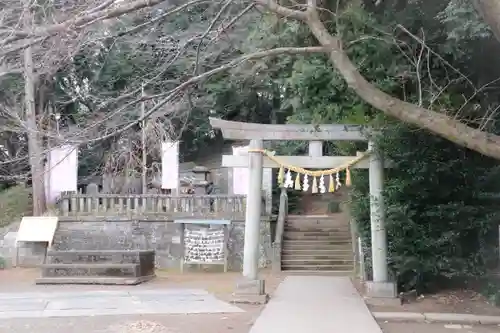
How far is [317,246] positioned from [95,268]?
24.1 feet

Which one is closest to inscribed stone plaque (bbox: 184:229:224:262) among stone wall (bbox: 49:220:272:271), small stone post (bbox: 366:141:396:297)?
stone wall (bbox: 49:220:272:271)

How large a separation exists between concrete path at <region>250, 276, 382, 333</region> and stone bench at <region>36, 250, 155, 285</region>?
3.99m

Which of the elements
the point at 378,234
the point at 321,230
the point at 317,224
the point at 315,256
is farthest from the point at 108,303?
the point at 317,224

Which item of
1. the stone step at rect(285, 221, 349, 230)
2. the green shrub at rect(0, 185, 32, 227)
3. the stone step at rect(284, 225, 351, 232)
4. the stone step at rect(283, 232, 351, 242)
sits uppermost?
the green shrub at rect(0, 185, 32, 227)

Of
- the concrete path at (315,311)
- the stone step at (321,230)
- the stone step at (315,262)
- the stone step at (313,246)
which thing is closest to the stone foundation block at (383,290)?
the concrete path at (315,311)

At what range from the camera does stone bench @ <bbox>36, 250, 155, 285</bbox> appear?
14469mm

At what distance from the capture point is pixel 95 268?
49.1 ft

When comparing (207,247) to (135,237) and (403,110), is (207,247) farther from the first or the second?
(403,110)

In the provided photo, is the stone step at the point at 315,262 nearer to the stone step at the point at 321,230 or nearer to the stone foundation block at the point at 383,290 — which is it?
the stone step at the point at 321,230

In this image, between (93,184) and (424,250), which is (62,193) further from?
(424,250)

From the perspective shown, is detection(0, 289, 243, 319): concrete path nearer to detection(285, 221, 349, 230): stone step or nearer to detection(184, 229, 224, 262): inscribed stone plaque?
detection(184, 229, 224, 262): inscribed stone plaque

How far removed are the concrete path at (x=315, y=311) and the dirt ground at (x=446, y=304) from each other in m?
0.38

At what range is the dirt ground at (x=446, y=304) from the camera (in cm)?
998

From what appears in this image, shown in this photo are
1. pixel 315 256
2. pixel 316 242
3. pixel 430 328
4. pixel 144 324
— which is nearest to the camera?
pixel 430 328
